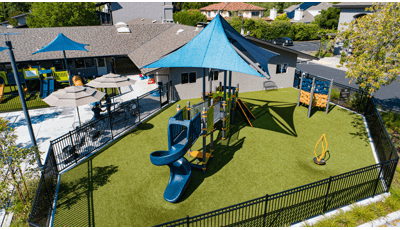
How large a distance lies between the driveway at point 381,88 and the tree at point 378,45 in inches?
324

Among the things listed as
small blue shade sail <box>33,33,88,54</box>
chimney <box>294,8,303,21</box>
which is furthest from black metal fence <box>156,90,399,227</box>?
chimney <box>294,8,303,21</box>

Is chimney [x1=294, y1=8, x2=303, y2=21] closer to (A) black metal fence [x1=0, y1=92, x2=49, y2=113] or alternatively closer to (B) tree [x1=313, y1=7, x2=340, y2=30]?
(B) tree [x1=313, y1=7, x2=340, y2=30]

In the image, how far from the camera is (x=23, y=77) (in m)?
23.5

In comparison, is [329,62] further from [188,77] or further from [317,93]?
[188,77]

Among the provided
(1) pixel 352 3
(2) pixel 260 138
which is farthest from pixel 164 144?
→ (1) pixel 352 3

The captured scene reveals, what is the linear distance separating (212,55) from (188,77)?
8.47 metres

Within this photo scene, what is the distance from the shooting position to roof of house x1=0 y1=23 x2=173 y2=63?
82.0ft

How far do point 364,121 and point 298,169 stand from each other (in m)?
8.24

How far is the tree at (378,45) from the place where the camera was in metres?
11.9

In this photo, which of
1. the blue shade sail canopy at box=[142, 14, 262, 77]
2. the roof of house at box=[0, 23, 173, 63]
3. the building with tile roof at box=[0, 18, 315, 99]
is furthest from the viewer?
the roof of house at box=[0, 23, 173, 63]

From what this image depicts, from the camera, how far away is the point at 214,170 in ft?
38.8

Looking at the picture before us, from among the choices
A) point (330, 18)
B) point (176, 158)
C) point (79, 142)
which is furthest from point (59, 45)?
point (330, 18)

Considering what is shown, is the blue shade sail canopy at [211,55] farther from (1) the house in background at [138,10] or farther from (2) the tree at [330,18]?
(2) the tree at [330,18]

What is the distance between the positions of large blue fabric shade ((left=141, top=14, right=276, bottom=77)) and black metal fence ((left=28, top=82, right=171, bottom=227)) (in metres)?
4.40
